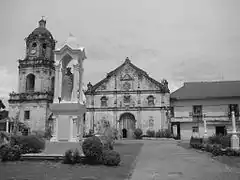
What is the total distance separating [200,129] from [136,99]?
35.9 feet

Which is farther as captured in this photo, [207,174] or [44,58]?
[44,58]

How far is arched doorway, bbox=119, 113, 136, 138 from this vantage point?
43250mm

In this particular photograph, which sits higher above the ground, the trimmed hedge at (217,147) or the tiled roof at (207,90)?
the tiled roof at (207,90)

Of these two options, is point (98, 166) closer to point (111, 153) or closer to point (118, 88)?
point (111, 153)

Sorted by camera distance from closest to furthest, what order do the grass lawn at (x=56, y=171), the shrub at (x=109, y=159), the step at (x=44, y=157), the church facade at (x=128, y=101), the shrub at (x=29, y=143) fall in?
the grass lawn at (x=56, y=171) → the shrub at (x=109, y=159) → the step at (x=44, y=157) → the shrub at (x=29, y=143) → the church facade at (x=128, y=101)

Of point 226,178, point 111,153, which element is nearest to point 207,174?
point 226,178

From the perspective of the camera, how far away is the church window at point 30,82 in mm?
45037

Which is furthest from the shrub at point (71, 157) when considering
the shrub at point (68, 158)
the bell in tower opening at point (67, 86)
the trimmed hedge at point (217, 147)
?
the trimmed hedge at point (217, 147)

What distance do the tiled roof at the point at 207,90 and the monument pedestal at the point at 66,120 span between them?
3203 centimetres

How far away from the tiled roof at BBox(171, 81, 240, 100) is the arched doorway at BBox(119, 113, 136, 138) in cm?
753

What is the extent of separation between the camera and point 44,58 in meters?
44.3

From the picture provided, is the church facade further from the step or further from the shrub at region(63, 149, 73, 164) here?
the shrub at region(63, 149, 73, 164)

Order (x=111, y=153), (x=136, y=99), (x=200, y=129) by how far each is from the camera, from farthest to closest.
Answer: (x=136, y=99), (x=200, y=129), (x=111, y=153)

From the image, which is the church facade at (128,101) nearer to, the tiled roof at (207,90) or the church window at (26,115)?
the tiled roof at (207,90)
